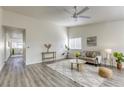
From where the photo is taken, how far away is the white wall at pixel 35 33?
5.26 m

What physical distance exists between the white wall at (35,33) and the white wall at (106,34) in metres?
2.06

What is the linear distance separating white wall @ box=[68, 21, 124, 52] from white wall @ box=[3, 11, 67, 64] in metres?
2.06

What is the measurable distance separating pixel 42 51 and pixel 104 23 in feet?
14.3

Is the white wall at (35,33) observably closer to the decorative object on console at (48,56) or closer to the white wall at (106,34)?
the decorative object on console at (48,56)

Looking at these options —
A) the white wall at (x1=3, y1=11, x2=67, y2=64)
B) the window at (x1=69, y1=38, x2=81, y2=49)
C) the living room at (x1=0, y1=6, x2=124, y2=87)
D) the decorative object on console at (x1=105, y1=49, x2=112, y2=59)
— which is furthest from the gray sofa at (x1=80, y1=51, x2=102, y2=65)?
the white wall at (x1=3, y1=11, x2=67, y2=64)

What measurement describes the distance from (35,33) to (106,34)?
4383 mm

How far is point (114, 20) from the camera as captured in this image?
5.81m

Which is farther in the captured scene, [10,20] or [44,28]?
[44,28]

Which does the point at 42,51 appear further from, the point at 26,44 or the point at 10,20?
Answer: the point at 10,20

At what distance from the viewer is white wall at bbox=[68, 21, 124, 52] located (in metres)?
5.65

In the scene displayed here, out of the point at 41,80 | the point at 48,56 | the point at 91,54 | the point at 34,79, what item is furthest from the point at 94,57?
the point at 34,79
